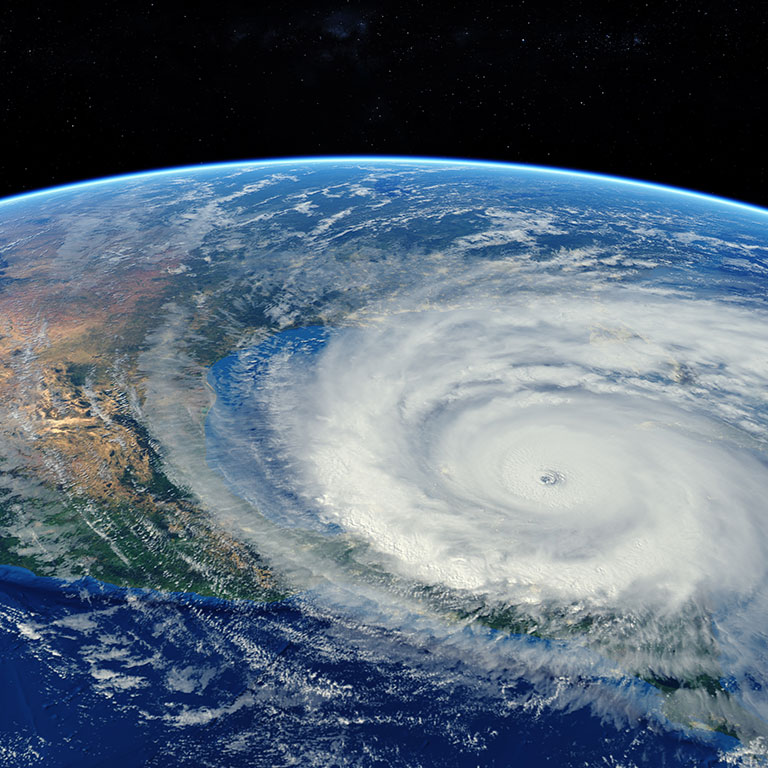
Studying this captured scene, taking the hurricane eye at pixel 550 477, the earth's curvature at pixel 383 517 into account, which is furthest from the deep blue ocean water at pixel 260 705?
the hurricane eye at pixel 550 477

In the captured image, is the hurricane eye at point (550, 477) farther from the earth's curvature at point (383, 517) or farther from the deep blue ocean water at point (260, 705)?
the deep blue ocean water at point (260, 705)

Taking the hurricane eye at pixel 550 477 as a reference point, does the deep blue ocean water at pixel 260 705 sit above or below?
below

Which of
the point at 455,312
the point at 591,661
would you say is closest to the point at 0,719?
the point at 591,661

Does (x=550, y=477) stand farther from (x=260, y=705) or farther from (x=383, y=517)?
(x=260, y=705)

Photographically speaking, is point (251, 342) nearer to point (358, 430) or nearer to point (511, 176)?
point (358, 430)

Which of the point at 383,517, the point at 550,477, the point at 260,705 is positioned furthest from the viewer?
the point at 550,477

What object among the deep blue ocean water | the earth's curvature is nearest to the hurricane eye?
the earth's curvature

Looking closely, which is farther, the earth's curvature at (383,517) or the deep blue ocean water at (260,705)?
the earth's curvature at (383,517)

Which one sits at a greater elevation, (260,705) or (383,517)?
(383,517)

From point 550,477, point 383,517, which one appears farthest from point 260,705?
point 550,477
